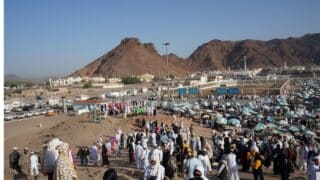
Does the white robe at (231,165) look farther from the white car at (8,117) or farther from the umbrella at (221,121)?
the white car at (8,117)

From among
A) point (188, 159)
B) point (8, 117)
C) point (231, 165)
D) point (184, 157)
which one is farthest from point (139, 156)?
point (8, 117)

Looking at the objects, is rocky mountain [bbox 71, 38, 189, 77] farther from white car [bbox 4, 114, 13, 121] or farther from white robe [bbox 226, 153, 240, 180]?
white robe [bbox 226, 153, 240, 180]

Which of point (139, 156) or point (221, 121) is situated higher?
point (139, 156)

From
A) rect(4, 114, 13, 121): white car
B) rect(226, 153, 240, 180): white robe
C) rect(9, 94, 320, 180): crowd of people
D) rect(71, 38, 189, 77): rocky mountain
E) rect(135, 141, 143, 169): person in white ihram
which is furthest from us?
rect(71, 38, 189, 77): rocky mountain

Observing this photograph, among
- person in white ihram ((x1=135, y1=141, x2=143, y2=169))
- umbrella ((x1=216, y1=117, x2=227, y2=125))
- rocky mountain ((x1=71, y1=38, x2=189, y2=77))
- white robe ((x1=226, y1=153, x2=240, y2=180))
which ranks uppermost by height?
rocky mountain ((x1=71, y1=38, x2=189, y2=77))

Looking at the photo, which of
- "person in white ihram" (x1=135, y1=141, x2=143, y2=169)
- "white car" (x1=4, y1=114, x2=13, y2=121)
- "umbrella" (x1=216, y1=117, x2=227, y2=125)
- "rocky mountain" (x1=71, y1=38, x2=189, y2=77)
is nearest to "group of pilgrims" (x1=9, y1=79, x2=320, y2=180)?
"person in white ihram" (x1=135, y1=141, x2=143, y2=169)

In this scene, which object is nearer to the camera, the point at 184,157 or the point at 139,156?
the point at 184,157

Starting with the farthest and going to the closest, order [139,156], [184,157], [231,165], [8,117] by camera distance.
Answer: [8,117] → [139,156] → [184,157] → [231,165]

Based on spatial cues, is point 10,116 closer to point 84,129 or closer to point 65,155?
point 84,129

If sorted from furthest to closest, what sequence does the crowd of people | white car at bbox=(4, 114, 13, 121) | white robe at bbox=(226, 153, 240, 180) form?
white car at bbox=(4, 114, 13, 121) < white robe at bbox=(226, 153, 240, 180) < the crowd of people

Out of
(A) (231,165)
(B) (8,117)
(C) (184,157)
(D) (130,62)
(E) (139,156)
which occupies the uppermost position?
(D) (130,62)

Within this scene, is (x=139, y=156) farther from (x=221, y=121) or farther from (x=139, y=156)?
(x=221, y=121)

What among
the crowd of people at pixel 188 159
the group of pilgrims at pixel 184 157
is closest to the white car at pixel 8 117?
the group of pilgrims at pixel 184 157

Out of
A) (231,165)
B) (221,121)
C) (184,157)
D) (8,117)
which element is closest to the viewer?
(231,165)
